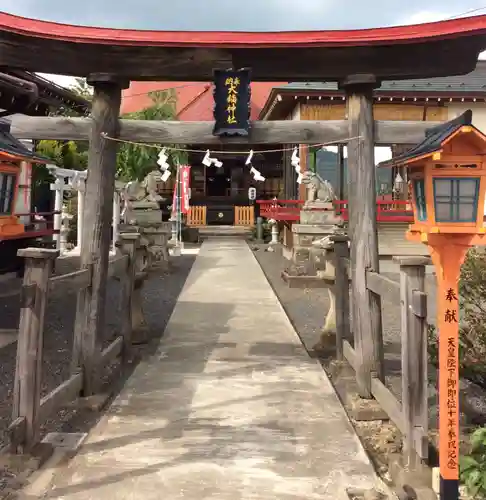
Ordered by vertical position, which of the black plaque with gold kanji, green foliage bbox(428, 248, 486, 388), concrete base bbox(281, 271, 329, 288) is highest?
the black plaque with gold kanji

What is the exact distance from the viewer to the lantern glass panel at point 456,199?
2.91 metres

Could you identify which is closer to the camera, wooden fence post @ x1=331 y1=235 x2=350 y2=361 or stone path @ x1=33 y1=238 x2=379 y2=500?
stone path @ x1=33 y1=238 x2=379 y2=500

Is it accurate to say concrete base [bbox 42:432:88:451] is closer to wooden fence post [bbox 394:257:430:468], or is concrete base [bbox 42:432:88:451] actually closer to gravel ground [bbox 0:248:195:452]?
gravel ground [bbox 0:248:195:452]

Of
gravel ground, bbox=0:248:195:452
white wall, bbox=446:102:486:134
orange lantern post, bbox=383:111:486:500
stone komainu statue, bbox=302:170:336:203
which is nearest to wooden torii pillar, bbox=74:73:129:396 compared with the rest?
gravel ground, bbox=0:248:195:452

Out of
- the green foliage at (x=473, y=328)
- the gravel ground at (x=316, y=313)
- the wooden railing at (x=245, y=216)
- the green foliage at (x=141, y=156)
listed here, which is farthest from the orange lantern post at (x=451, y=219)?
the wooden railing at (x=245, y=216)

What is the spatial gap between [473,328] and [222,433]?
2372mm

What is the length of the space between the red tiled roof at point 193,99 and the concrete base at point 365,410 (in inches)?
1010

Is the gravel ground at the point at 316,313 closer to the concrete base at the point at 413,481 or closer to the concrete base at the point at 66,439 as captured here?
the concrete base at the point at 413,481

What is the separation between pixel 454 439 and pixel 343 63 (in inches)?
152

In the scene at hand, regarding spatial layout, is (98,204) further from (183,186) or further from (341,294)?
(183,186)

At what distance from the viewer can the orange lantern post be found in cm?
287

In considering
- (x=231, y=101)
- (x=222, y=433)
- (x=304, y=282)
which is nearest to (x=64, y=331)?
(x=222, y=433)

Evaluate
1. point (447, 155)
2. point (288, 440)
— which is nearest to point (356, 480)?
point (288, 440)

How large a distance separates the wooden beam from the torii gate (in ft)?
0.03
